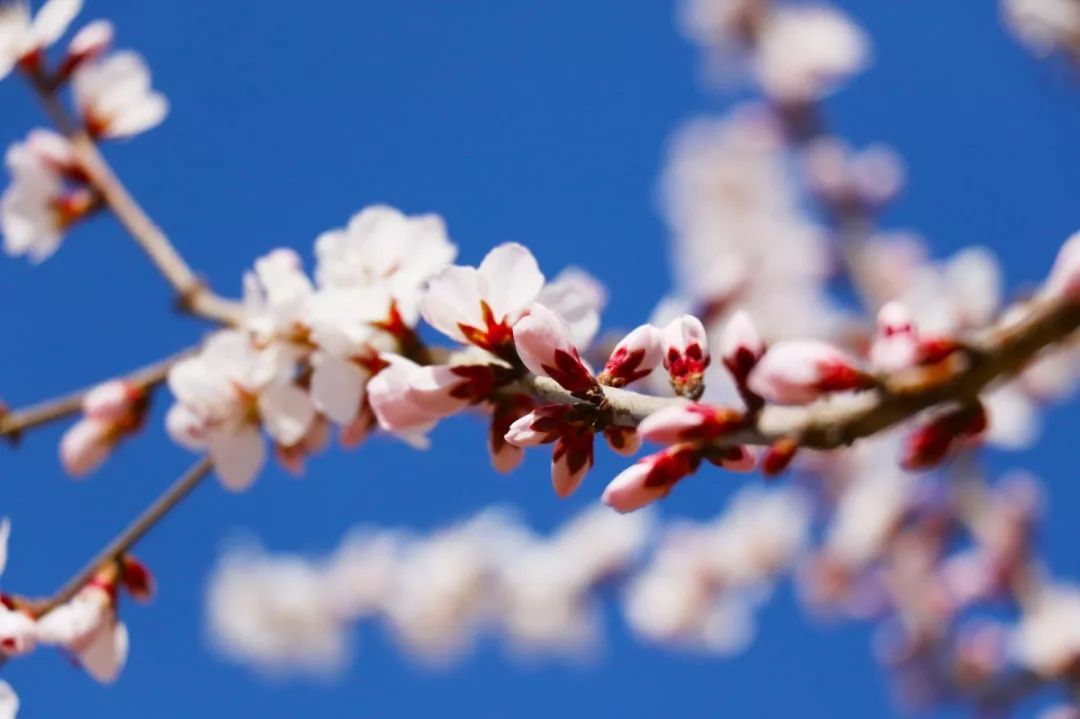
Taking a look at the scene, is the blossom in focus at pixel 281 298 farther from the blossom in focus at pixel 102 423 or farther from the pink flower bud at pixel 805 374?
the pink flower bud at pixel 805 374

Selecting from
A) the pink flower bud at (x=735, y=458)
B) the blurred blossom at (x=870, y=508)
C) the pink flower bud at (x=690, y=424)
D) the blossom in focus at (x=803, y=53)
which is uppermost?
the blossom in focus at (x=803, y=53)

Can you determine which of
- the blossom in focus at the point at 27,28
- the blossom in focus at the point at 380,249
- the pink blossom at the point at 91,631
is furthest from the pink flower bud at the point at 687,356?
the blossom in focus at the point at 27,28

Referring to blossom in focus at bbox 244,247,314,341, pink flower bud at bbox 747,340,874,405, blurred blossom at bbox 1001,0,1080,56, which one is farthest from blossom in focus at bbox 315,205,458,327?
blurred blossom at bbox 1001,0,1080,56

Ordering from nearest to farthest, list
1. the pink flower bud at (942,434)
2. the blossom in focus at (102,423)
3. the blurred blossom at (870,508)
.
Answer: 1. the pink flower bud at (942,434)
2. the blossom in focus at (102,423)
3. the blurred blossom at (870,508)

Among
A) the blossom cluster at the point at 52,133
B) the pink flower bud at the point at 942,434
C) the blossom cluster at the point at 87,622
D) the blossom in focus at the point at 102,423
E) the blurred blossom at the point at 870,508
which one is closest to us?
the pink flower bud at the point at 942,434

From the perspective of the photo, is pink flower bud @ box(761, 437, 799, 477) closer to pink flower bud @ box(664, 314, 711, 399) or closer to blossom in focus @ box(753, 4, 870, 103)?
pink flower bud @ box(664, 314, 711, 399)
